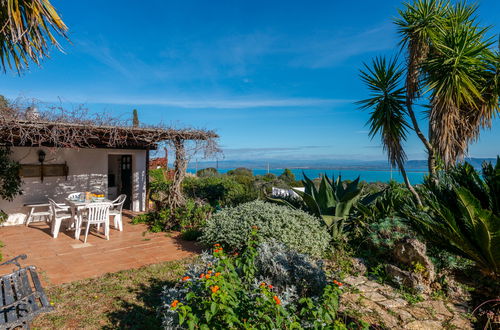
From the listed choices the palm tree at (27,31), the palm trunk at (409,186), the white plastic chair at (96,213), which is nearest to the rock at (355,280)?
the palm trunk at (409,186)

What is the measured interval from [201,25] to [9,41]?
9.54 m

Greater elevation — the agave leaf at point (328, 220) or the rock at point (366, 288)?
the agave leaf at point (328, 220)

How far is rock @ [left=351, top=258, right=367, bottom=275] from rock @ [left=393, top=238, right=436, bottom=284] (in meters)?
0.46

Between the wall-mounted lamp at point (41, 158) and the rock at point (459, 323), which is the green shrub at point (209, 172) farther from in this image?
the rock at point (459, 323)

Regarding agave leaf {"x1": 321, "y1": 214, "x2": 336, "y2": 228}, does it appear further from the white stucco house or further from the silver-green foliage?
the white stucco house

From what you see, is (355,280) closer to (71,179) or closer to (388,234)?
(388,234)

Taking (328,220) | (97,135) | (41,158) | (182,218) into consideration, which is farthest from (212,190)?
(328,220)

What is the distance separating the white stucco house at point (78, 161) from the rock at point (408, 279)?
5361mm

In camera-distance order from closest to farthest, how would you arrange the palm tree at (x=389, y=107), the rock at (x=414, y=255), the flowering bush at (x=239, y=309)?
the flowering bush at (x=239, y=309) → the rock at (x=414, y=255) → the palm tree at (x=389, y=107)

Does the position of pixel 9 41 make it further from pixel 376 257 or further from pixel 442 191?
pixel 376 257

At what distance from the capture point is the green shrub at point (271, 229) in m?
4.32

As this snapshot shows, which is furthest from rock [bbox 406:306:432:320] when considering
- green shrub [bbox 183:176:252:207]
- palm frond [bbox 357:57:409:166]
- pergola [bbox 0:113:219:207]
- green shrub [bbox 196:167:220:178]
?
green shrub [bbox 196:167:220:178]

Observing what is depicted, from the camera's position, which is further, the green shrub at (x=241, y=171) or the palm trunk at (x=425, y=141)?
the green shrub at (x=241, y=171)

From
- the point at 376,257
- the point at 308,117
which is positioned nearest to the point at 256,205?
the point at 376,257
